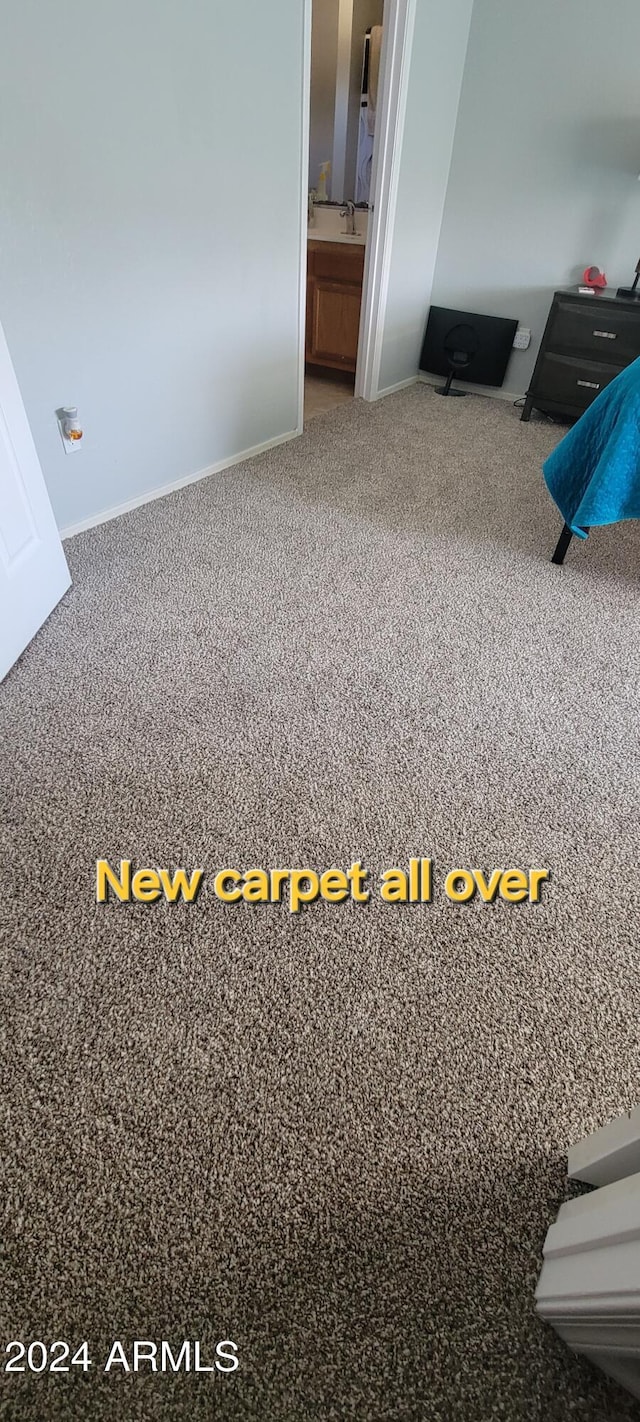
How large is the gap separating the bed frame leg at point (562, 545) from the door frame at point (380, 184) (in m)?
1.59

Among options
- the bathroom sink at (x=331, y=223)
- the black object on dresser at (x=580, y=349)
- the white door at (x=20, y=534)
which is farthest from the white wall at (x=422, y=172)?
the white door at (x=20, y=534)

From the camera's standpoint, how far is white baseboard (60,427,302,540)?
2307 mm

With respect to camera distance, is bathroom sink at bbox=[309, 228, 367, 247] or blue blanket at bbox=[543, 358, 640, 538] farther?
bathroom sink at bbox=[309, 228, 367, 247]

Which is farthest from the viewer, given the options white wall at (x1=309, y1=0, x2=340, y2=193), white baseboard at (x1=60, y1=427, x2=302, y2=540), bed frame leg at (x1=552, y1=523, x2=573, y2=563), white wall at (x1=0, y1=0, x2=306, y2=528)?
white wall at (x1=309, y1=0, x2=340, y2=193)

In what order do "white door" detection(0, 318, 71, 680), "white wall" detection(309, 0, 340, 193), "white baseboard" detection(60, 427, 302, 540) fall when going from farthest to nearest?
"white wall" detection(309, 0, 340, 193)
"white baseboard" detection(60, 427, 302, 540)
"white door" detection(0, 318, 71, 680)

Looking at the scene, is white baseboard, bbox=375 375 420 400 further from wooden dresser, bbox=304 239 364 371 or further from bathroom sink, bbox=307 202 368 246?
bathroom sink, bbox=307 202 368 246

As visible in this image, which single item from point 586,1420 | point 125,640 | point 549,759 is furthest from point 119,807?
point 586,1420

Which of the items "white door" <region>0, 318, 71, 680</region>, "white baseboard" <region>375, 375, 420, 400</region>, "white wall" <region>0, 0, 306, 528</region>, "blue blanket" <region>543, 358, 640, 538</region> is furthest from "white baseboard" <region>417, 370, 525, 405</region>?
"white door" <region>0, 318, 71, 680</region>

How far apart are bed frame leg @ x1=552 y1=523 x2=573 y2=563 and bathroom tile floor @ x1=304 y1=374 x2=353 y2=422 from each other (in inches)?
69.5

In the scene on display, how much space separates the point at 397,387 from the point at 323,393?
0.47 meters

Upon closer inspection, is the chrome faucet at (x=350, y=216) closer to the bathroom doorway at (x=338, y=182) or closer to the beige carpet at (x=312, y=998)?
the bathroom doorway at (x=338, y=182)

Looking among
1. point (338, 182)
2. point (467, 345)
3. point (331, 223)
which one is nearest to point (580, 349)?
point (467, 345)

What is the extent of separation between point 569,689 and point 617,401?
3.05 ft

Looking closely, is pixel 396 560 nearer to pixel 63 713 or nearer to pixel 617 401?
pixel 617 401
